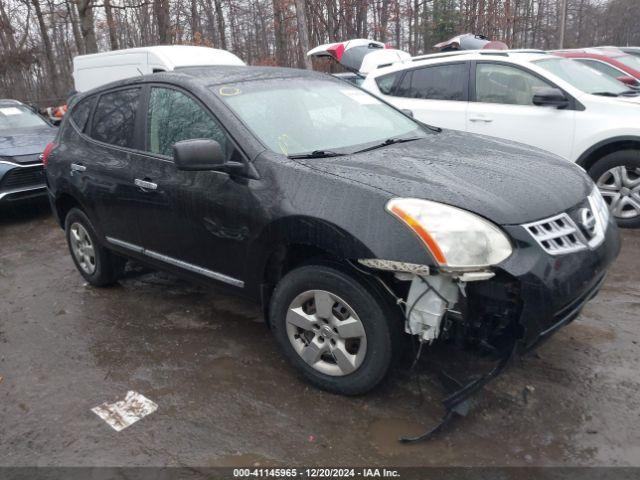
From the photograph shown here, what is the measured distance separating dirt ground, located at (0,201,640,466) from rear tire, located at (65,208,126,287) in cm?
51

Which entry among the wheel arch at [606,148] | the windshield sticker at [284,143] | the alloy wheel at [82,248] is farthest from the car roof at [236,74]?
the wheel arch at [606,148]

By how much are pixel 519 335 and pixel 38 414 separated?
2.58 metres

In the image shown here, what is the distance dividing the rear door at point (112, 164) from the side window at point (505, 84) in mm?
3885

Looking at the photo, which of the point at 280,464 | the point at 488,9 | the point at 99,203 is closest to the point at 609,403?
the point at 280,464

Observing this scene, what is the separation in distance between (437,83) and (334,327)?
4.54m

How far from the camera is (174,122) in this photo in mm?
3631

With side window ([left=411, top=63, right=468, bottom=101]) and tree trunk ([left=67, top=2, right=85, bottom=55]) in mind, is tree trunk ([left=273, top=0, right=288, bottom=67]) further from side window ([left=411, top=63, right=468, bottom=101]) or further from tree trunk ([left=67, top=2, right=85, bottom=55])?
side window ([left=411, top=63, right=468, bottom=101])

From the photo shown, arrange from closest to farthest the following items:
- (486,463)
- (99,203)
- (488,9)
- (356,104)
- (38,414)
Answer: (486,463) < (38,414) < (356,104) < (99,203) < (488,9)

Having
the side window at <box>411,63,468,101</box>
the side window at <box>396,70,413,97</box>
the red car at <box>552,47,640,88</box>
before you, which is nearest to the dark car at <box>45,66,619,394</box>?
the side window at <box>411,63,468,101</box>

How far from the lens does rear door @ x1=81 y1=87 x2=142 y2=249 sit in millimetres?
3912

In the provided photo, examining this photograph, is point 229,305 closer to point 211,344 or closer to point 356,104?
point 211,344

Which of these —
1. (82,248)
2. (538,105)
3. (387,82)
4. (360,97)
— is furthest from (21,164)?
(538,105)

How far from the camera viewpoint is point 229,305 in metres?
4.28

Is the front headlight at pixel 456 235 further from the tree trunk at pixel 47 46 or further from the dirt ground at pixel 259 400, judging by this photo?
the tree trunk at pixel 47 46
